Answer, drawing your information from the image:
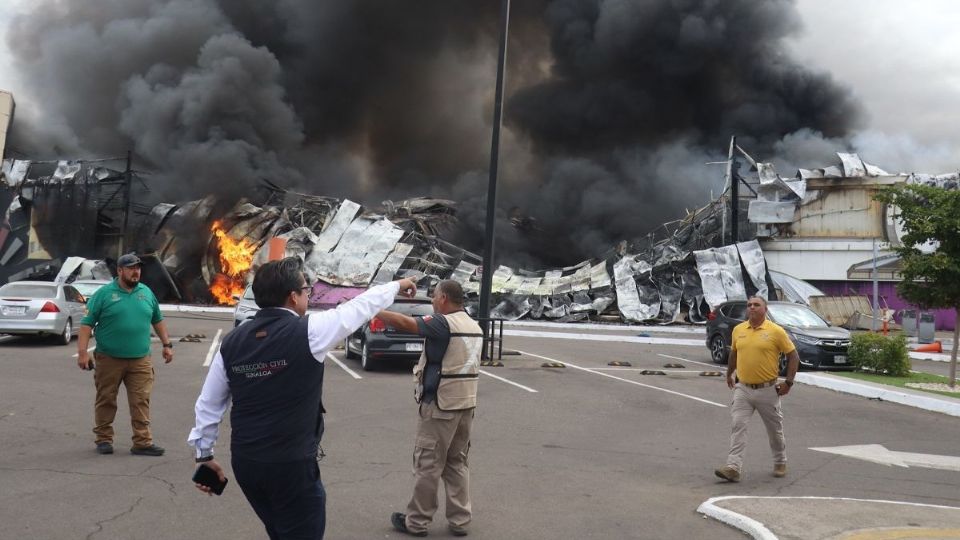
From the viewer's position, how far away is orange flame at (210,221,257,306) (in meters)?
29.8

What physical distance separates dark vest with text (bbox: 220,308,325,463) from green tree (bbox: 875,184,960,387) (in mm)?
10786

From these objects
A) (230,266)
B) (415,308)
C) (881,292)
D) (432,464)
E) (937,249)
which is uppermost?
(230,266)

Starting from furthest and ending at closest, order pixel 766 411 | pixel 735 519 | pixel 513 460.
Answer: pixel 513 460 < pixel 766 411 < pixel 735 519

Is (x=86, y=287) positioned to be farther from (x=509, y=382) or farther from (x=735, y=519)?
(x=735, y=519)

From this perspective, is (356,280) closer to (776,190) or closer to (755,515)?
(776,190)

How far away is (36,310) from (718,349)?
1323 centimetres

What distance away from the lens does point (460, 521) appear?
13.3 ft

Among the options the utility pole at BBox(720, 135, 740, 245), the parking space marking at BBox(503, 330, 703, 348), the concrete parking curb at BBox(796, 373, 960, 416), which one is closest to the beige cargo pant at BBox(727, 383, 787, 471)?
the concrete parking curb at BBox(796, 373, 960, 416)

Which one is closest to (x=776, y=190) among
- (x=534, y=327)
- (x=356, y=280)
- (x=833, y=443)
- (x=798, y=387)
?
(x=534, y=327)

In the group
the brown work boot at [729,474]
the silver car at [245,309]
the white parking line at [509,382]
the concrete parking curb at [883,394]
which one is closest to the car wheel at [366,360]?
the white parking line at [509,382]

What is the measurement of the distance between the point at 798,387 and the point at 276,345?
10.5 m

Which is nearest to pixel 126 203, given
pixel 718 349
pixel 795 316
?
pixel 718 349

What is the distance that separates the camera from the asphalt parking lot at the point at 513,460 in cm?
426

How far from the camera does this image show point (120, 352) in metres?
5.59
